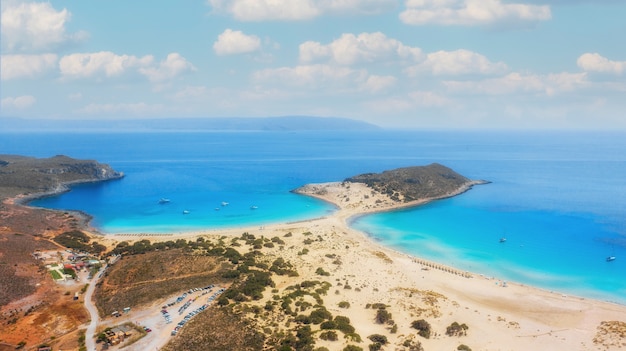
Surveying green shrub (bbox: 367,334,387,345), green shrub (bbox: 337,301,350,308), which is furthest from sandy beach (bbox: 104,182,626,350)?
green shrub (bbox: 367,334,387,345)

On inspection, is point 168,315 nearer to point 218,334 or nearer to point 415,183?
point 218,334

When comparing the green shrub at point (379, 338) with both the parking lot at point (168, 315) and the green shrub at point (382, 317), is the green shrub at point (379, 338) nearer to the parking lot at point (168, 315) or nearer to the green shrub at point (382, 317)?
the green shrub at point (382, 317)

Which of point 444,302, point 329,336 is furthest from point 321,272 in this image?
point 329,336

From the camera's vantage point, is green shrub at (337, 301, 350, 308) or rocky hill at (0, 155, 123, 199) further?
rocky hill at (0, 155, 123, 199)

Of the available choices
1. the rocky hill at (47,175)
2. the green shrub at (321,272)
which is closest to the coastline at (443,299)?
the green shrub at (321,272)

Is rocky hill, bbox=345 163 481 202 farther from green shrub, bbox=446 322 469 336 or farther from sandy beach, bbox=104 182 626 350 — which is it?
green shrub, bbox=446 322 469 336

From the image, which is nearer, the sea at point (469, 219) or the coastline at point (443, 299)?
the coastline at point (443, 299)
